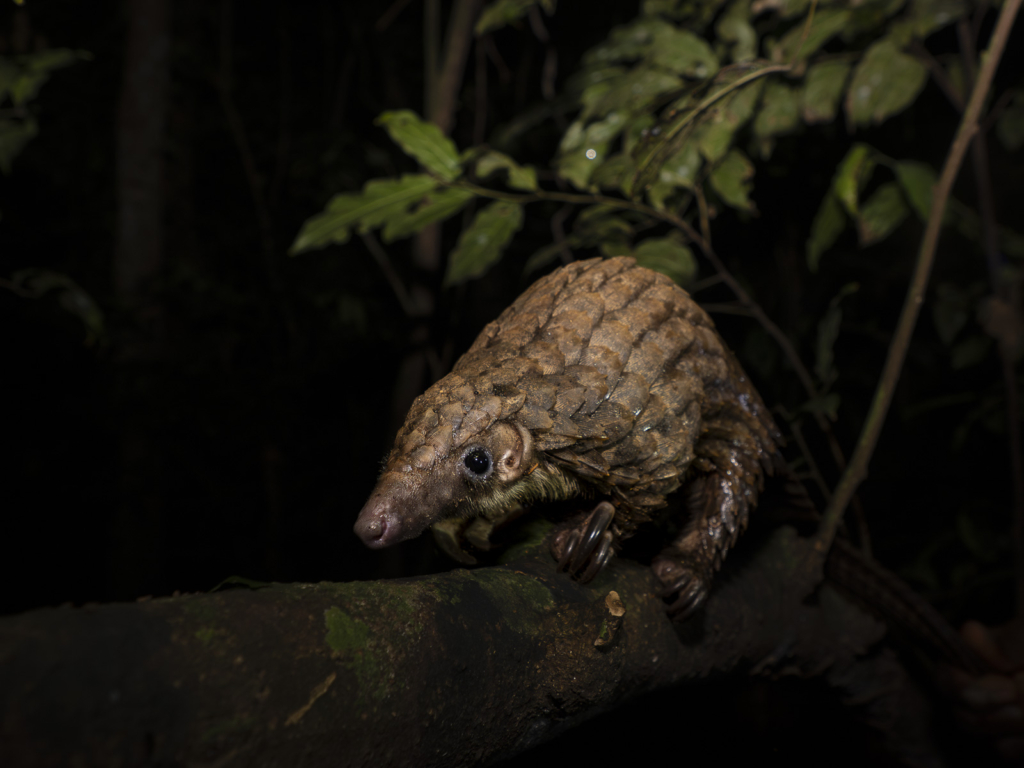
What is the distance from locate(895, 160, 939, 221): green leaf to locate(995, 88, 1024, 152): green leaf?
0.64 metres

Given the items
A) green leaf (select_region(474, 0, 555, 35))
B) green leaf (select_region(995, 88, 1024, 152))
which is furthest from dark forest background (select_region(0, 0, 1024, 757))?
green leaf (select_region(995, 88, 1024, 152))

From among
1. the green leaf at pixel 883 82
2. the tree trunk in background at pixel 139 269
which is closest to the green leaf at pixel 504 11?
the green leaf at pixel 883 82

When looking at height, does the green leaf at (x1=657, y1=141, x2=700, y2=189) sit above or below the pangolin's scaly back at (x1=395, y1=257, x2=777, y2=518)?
above

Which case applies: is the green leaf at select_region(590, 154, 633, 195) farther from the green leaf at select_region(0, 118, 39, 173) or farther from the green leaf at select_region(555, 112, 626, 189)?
the green leaf at select_region(0, 118, 39, 173)


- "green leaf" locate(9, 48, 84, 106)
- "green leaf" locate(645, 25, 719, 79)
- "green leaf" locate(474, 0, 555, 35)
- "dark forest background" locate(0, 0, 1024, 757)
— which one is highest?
"green leaf" locate(474, 0, 555, 35)

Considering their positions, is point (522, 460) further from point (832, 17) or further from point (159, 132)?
point (159, 132)

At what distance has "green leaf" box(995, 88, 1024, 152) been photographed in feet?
7.75

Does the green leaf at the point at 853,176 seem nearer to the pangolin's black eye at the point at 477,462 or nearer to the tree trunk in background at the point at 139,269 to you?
the pangolin's black eye at the point at 477,462

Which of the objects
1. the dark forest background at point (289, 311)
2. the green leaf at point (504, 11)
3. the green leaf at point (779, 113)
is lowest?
the dark forest background at point (289, 311)

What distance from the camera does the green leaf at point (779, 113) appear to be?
2.05 metres

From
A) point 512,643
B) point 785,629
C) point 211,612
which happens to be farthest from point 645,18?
point 211,612

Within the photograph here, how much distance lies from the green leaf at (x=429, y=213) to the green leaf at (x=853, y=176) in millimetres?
1115

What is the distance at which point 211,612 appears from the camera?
661 millimetres

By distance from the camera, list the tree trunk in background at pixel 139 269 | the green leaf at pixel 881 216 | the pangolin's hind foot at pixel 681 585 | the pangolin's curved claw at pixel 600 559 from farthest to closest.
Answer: the tree trunk in background at pixel 139 269 < the green leaf at pixel 881 216 < the pangolin's hind foot at pixel 681 585 < the pangolin's curved claw at pixel 600 559
